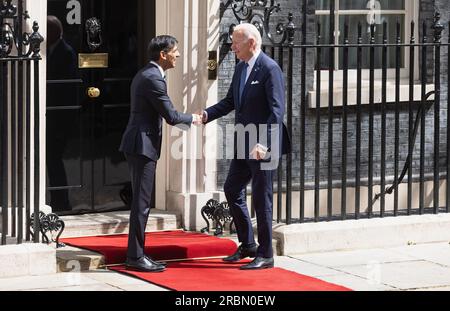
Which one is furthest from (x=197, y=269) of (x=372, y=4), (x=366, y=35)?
(x=372, y=4)

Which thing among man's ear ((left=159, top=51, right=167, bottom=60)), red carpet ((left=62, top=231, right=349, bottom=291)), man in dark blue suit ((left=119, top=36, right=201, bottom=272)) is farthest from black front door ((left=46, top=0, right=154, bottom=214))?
man's ear ((left=159, top=51, right=167, bottom=60))

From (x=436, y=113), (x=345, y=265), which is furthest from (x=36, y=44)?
(x=436, y=113)

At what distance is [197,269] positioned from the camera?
10.1 meters

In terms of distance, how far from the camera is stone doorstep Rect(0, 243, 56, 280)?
960 cm

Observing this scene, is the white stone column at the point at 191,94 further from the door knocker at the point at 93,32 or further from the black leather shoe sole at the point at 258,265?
the black leather shoe sole at the point at 258,265

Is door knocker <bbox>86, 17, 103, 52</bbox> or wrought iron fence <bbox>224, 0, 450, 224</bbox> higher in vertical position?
door knocker <bbox>86, 17, 103, 52</bbox>

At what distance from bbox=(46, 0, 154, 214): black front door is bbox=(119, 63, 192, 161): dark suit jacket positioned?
126cm

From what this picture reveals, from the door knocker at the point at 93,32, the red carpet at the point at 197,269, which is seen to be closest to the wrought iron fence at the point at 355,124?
the red carpet at the point at 197,269

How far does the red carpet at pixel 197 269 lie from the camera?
952cm

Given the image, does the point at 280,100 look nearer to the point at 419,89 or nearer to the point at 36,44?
the point at 36,44

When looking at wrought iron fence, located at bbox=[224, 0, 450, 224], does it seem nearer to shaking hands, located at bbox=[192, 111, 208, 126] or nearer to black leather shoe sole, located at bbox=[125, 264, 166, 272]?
shaking hands, located at bbox=[192, 111, 208, 126]

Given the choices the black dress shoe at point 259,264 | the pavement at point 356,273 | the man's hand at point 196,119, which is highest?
the man's hand at point 196,119

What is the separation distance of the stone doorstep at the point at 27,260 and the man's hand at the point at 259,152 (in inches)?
68.0
